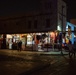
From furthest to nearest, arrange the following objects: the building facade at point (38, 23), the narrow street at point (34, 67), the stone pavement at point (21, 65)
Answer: the building facade at point (38, 23) → the narrow street at point (34, 67) → the stone pavement at point (21, 65)

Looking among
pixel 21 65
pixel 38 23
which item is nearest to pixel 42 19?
pixel 38 23

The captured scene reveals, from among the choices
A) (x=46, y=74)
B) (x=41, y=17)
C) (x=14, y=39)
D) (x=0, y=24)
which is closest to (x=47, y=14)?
(x=41, y=17)

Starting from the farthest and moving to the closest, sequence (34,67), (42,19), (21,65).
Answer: (42,19) < (21,65) < (34,67)

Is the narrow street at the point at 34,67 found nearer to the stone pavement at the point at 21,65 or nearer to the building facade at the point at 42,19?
the stone pavement at the point at 21,65

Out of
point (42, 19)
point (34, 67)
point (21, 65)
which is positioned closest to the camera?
point (34, 67)

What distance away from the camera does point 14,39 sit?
5075cm

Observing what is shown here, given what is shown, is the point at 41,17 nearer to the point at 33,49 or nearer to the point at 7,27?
the point at 33,49

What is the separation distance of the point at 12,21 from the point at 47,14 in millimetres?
9782

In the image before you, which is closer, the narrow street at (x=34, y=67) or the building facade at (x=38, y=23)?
the narrow street at (x=34, y=67)

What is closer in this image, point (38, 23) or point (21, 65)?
point (21, 65)

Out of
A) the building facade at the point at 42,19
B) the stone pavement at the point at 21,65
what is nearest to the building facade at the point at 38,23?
the building facade at the point at 42,19

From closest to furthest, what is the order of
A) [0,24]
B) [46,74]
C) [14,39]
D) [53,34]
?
[46,74]
[53,34]
[14,39]
[0,24]

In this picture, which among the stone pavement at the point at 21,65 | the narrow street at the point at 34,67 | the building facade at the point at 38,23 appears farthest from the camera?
the building facade at the point at 38,23

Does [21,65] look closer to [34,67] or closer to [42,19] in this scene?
[34,67]
